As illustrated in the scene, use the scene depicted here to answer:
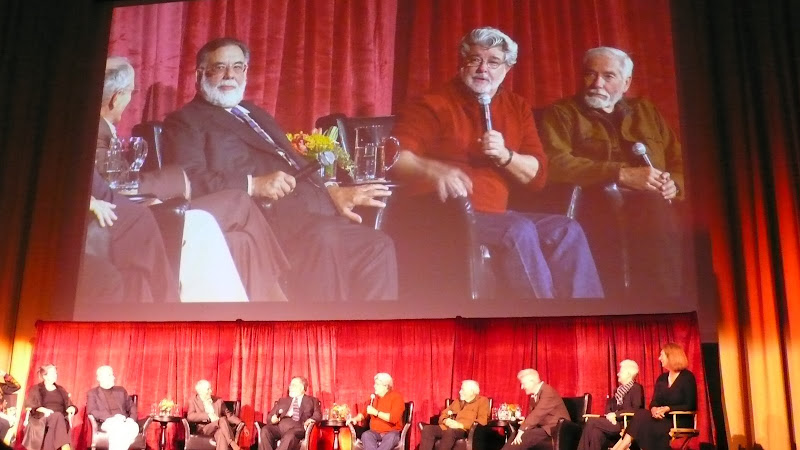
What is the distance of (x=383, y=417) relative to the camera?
7.01 metres

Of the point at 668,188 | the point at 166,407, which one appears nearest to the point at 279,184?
the point at 166,407

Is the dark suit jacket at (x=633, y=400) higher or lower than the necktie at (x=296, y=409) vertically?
higher

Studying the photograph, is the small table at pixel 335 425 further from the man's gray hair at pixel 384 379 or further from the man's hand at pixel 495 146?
the man's hand at pixel 495 146

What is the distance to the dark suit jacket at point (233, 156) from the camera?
8.22m

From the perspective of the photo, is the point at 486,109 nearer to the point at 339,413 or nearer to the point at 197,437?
the point at 339,413

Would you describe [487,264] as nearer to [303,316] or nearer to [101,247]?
[303,316]

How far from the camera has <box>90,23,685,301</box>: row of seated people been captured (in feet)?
25.1

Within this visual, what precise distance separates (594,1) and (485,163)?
6.40ft

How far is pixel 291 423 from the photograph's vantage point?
7121mm

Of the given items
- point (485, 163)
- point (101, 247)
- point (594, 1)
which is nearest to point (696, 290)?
point (485, 163)

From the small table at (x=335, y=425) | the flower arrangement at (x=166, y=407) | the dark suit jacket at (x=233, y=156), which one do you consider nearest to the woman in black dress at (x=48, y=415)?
the flower arrangement at (x=166, y=407)

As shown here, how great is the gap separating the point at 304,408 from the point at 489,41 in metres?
3.92

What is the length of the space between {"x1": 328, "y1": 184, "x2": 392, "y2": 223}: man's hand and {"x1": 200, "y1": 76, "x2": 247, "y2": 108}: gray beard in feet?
4.76

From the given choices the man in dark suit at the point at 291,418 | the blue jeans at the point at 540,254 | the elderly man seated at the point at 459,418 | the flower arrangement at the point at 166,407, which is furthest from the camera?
the blue jeans at the point at 540,254
